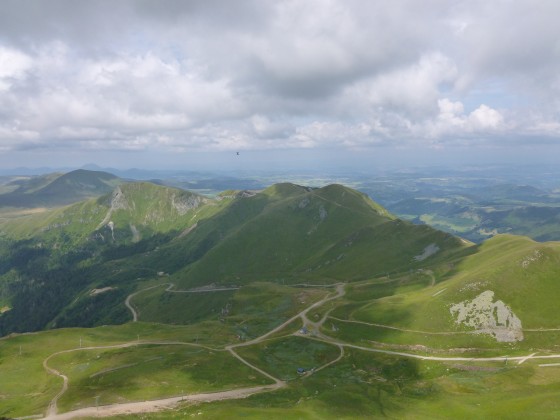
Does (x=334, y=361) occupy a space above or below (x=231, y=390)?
below

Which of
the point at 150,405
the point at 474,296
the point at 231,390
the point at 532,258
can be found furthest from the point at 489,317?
the point at 150,405

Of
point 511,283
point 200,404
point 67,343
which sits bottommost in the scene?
point 67,343

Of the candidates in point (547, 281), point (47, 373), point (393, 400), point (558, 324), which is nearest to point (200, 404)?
point (393, 400)

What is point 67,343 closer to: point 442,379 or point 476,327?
point 442,379

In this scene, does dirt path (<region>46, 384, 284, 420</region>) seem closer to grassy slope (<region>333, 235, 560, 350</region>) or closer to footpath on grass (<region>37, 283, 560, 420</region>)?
footpath on grass (<region>37, 283, 560, 420</region>)

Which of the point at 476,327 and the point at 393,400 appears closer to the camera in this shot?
the point at 393,400

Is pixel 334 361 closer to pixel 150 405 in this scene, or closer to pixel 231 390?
pixel 231 390

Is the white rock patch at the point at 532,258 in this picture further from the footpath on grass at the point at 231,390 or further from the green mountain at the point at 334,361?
the footpath on grass at the point at 231,390

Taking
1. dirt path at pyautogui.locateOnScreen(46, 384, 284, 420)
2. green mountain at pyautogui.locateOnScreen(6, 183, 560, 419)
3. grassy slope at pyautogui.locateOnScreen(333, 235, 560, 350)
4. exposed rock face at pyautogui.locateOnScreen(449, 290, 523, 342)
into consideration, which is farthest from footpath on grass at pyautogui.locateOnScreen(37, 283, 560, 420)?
exposed rock face at pyautogui.locateOnScreen(449, 290, 523, 342)
